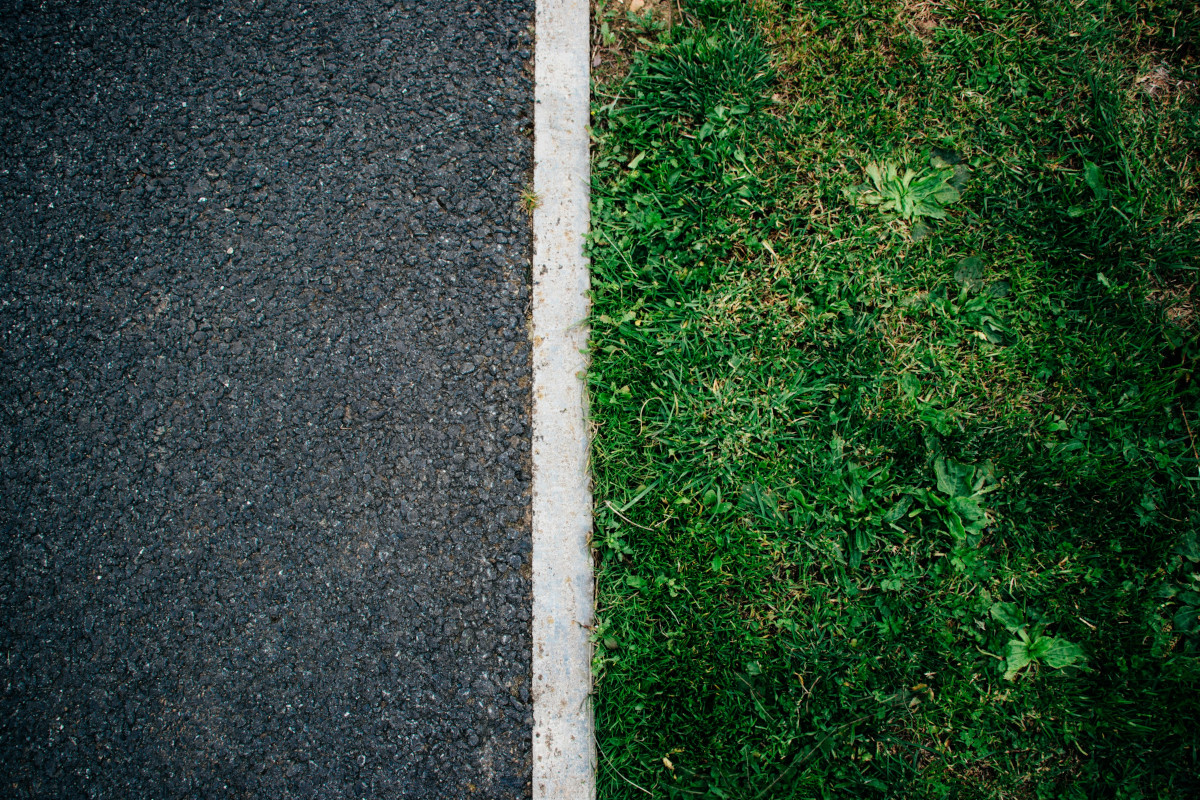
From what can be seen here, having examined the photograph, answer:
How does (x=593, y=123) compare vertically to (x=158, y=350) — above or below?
above

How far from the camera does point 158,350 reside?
2262 mm

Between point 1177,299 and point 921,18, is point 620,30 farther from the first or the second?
point 1177,299

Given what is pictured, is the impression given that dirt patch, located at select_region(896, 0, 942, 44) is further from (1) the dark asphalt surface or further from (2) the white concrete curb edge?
(1) the dark asphalt surface

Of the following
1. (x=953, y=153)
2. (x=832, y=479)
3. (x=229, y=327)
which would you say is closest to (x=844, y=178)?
(x=953, y=153)

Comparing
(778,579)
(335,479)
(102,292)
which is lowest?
(778,579)

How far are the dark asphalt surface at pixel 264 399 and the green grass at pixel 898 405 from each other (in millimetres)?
478

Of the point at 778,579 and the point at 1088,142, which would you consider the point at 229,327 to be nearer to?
the point at 778,579

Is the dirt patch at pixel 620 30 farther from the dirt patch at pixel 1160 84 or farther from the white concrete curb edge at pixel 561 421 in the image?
the dirt patch at pixel 1160 84

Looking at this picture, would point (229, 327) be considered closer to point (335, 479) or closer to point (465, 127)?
point (335, 479)

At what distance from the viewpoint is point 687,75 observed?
2.33 m

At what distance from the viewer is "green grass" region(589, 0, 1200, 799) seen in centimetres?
202

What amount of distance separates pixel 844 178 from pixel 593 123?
3.38 ft

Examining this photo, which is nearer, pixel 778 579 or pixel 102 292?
pixel 778 579

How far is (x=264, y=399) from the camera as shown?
87.1 inches
